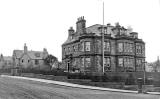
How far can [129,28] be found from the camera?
51.6m

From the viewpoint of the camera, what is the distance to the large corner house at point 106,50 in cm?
4275

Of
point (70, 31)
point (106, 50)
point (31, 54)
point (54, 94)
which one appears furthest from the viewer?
point (31, 54)

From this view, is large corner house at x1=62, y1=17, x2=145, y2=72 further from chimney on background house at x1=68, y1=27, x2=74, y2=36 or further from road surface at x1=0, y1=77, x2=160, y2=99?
road surface at x1=0, y1=77, x2=160, y2=99

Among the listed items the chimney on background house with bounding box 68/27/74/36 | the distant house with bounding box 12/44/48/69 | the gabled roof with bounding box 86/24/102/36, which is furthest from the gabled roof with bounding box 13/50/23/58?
the gabled roof with bounding box 86/24/102/36

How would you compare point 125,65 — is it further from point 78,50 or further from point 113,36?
point 78,50

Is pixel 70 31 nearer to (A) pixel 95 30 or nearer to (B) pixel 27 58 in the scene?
(A) pixel 95 30

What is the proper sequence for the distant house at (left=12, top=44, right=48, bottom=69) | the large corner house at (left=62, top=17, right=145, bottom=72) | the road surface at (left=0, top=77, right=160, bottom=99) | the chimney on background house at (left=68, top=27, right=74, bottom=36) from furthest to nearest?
the distant house at (left=12, top=44, right=48, bottom=69), the chimney on background house at (left=68, top=27, right=74, bottom=36), the large corner house at (left=62, top=17, right=145, bottom=72), the road surface at (left=0, top=77, right=160, bottom=99)

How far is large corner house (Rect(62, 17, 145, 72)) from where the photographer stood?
4275cm

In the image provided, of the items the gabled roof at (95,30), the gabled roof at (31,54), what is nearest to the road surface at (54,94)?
the gabled roof at (95,30)

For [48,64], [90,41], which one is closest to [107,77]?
[90,41]

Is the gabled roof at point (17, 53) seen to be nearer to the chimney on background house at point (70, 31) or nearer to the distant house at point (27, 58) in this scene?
the distant house at point (27, 58)

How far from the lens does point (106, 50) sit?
144 feet

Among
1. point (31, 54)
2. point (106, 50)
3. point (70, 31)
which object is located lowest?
point (106, 50)

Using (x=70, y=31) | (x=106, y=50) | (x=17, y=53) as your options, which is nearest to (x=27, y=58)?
(x=17, y=53)
